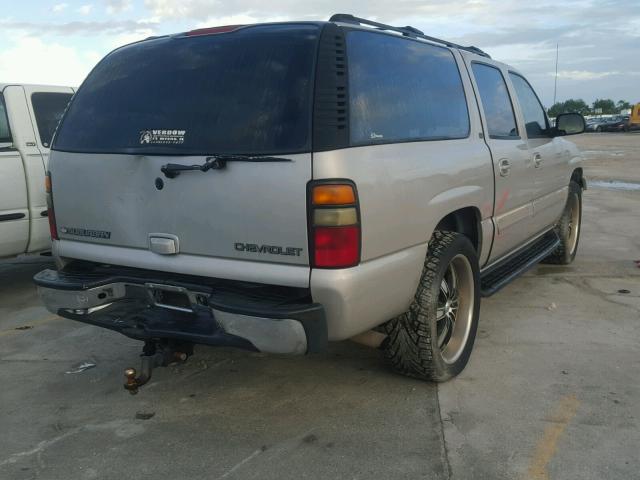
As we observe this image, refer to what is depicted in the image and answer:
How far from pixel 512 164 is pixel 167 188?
261 centimetres

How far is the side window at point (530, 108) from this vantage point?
530 centimetres

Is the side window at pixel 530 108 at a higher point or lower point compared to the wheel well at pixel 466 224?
higher

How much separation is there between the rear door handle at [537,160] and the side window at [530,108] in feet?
0.55

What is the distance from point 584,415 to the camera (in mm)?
3357

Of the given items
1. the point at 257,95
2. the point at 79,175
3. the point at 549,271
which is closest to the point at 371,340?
the point at 257,95

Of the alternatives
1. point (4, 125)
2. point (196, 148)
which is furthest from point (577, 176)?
point (4, 125)

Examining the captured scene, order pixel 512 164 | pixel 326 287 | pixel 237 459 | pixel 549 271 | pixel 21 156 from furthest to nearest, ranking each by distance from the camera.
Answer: pixel 549 271 < pixel 21 156 < pixel 512 164 < pixel 237 459 < pixel 326 287

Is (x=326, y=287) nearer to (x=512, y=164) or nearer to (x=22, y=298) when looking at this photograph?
(x=512, y=164)

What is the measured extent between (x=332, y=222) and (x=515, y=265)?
279 centimetres

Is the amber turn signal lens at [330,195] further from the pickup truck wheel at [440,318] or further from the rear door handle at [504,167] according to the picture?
the rear door handle at [504,167]

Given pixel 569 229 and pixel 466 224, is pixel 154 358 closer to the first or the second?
pixel 466 224

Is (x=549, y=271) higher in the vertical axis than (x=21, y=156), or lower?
lower

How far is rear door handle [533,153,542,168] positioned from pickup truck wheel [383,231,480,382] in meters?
1.59

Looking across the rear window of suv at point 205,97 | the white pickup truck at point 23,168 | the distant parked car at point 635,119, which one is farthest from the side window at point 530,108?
the distant parked car at point 635,119
